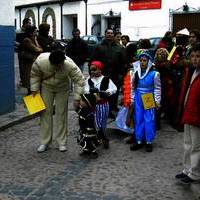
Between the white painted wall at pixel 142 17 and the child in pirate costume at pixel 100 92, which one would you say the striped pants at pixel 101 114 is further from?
the white painted wall at pixel 142 17

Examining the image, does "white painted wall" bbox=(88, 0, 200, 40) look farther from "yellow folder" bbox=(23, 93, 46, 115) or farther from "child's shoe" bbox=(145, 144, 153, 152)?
"yellow folder" bbox=(23, 93, 46, 115)

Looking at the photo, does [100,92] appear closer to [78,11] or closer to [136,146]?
[136,146]

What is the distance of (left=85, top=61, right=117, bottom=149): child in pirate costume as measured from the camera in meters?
7.08

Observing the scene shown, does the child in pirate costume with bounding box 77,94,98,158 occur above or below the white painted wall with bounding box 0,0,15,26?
below

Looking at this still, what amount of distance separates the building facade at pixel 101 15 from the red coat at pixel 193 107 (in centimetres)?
2584

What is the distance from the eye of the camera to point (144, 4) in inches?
1298

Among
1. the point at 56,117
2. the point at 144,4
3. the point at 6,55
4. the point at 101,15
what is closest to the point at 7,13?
the point at 6,55

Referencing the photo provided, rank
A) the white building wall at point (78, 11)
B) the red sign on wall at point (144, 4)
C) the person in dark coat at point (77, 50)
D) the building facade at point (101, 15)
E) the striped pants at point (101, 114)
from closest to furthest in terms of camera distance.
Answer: the striped pants at point (101, 114) → the person in dark coat at point (77, 50) → the building facade at point (101, 15) → the red sign on wall at point (144, 4) → the white building wall at point (78, 11)

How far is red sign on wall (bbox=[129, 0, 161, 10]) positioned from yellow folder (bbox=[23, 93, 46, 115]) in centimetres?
2608

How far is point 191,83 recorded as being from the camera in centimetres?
543

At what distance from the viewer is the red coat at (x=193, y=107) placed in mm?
5243

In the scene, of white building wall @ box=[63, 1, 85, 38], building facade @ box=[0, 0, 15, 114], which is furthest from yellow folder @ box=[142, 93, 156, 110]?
white building wall @ box=[63, 1, 85, 38]

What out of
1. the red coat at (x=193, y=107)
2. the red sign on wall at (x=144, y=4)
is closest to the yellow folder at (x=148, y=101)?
the red coat at (x=193, y=107)

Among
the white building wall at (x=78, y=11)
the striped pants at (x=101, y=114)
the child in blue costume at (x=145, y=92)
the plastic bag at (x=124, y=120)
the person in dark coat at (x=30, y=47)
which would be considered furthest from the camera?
the white building wall at (x=78, y=11)
